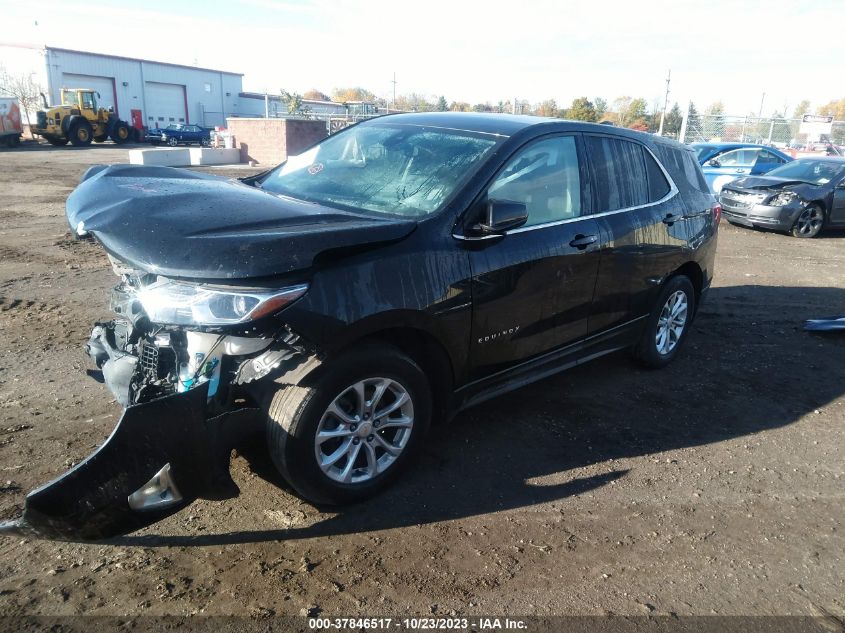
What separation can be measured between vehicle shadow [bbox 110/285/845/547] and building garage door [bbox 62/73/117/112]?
53.6 m

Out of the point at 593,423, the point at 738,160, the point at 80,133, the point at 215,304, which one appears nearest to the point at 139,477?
the point at 215,304

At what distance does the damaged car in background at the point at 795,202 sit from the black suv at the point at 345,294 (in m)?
9.49

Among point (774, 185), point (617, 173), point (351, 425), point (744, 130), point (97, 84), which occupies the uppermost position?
point (97, 84)

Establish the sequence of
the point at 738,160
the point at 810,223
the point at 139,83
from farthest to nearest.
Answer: the point at 139,83, the point at 738,160, the point at 810,223

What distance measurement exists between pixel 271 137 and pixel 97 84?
3533 cm

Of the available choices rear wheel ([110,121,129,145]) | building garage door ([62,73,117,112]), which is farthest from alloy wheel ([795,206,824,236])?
building garage door ([62,73,117,112])

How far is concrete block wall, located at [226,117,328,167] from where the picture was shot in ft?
80.8

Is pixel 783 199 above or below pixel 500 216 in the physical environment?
below

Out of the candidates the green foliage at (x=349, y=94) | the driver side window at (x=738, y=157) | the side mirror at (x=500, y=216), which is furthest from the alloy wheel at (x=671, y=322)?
the green foliage at (x=349, y=94)

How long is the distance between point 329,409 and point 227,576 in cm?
83

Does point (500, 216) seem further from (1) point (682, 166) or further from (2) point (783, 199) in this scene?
(2) point (783, 199)

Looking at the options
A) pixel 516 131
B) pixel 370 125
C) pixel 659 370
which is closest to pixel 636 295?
pixel 659 370

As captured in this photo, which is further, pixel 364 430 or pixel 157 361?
pixel 364 430

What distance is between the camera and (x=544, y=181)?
13.1 ft
